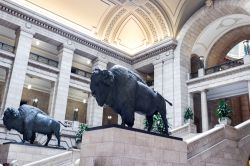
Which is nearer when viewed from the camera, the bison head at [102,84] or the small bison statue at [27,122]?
the bison head at [102,84]

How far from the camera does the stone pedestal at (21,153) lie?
11.6 metres

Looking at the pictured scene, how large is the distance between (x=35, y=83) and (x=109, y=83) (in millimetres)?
20623

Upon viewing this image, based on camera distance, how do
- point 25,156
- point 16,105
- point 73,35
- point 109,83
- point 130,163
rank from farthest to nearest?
point 73,35 → point 16,105 → point 25,156 → point 109,83 → point 130,163

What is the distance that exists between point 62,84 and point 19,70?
3537 mm

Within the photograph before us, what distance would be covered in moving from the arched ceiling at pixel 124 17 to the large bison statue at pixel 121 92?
55.2 feet

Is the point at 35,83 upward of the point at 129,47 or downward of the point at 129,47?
downward

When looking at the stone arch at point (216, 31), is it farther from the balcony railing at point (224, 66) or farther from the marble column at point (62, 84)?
the marble column at point (62, 84)

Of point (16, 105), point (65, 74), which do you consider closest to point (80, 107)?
point (65, 74)

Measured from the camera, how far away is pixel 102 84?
6941mm

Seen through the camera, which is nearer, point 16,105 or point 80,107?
point 16,105

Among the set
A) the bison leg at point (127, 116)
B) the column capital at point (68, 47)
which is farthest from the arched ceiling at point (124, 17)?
the bison leg at point (127, 116)

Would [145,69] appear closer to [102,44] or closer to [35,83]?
[102,44]

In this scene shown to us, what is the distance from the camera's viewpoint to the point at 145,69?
89.8ft

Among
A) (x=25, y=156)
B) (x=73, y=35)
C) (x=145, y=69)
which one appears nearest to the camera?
(x=25, y=156)
